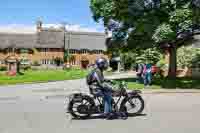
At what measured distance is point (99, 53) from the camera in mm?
111125

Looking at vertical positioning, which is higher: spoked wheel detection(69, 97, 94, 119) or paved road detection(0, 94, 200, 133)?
spoked wheel detection(69, 97, 94, 119)

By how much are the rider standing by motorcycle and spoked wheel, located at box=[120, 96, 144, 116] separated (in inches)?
22.4

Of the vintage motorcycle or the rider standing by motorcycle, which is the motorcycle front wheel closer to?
the vintage motorcycle

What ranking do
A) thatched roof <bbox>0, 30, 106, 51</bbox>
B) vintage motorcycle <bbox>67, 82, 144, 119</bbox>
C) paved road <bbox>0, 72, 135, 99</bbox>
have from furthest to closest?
thatched roof <bbox>0, 30, 106, 51</bbox>, paved road <bbox>0, 72, 135, 99</bbox>, vintage motorcycle <bbox>67, 82, 144, 119</bbox>

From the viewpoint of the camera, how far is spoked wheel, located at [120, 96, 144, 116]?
504 inches

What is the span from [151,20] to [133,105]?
Answer: 1754cm

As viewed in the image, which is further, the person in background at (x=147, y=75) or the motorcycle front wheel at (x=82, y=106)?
the person in background at (x=147, y=75)

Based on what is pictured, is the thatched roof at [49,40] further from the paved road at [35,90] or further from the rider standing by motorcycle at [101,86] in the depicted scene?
the rider standing by motorcycle at [101,86]

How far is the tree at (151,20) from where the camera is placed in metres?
27.4

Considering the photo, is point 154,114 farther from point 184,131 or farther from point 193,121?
point 184,131

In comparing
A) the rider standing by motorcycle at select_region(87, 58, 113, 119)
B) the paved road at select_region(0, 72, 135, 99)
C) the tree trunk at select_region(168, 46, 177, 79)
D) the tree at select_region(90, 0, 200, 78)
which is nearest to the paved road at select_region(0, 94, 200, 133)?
the rider standing by motorcycle at select_region(87, 58, 113, 119)

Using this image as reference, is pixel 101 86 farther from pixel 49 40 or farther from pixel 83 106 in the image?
pixel 49 40

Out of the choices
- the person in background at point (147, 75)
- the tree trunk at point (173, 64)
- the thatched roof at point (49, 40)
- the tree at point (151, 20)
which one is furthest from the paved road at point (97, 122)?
the thatched roof at point (49, 40)

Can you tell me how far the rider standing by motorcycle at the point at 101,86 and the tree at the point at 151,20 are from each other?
15270 millimetres
